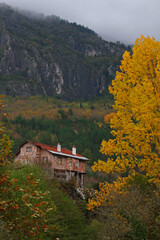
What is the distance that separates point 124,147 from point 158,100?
250 centimetres

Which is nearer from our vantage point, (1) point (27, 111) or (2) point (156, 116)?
(2) point (156, 116)

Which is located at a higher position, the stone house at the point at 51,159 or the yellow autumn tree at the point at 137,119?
the yellow autumn tree at the point at 137,119

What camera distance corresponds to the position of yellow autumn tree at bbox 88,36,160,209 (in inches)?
489

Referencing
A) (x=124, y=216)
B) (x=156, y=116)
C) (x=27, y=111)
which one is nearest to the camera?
(x=156, y=116)

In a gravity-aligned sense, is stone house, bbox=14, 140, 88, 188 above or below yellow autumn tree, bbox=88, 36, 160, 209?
below

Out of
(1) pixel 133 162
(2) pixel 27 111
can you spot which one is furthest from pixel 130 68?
(2) pixel 27 111

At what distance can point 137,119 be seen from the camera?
1259cm

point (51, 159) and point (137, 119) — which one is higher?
point (137, 119)

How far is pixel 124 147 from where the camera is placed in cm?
1320

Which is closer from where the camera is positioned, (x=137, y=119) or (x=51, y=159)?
(x=137, y=119)

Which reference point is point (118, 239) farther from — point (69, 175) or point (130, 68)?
point (69, 175)

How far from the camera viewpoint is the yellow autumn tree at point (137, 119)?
12412mm

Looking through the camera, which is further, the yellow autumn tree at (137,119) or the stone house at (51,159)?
the stone house at (51,159)

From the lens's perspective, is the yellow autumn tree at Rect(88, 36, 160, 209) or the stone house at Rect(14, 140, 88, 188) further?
the stone house at Rect(14, 140, 88, 188)
